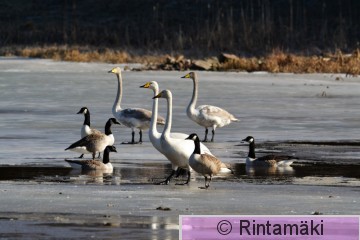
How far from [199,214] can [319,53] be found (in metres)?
44.5

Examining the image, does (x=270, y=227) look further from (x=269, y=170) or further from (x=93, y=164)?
(x=269, y=170)

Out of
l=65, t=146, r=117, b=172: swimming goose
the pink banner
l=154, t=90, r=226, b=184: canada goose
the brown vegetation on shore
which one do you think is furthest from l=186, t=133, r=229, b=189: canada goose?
the brown vegetation on shore

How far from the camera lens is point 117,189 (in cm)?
1205

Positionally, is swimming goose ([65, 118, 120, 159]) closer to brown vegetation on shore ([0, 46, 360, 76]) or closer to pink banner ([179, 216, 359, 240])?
pink banner ([179, 216, 359, 240])

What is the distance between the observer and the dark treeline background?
54.8 metres

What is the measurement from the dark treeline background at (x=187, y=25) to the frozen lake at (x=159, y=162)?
22.4 meters

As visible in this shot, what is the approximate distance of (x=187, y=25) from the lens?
7138cm

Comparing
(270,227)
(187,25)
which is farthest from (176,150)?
(187,25)

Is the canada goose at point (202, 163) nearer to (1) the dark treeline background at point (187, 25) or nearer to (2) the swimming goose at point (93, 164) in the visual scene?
(2) the swimming goose at point (93, 164)

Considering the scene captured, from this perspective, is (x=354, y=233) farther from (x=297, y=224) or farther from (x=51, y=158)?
(x=51, y=158)

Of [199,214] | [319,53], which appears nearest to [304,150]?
[199,214]

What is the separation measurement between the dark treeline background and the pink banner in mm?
41937
